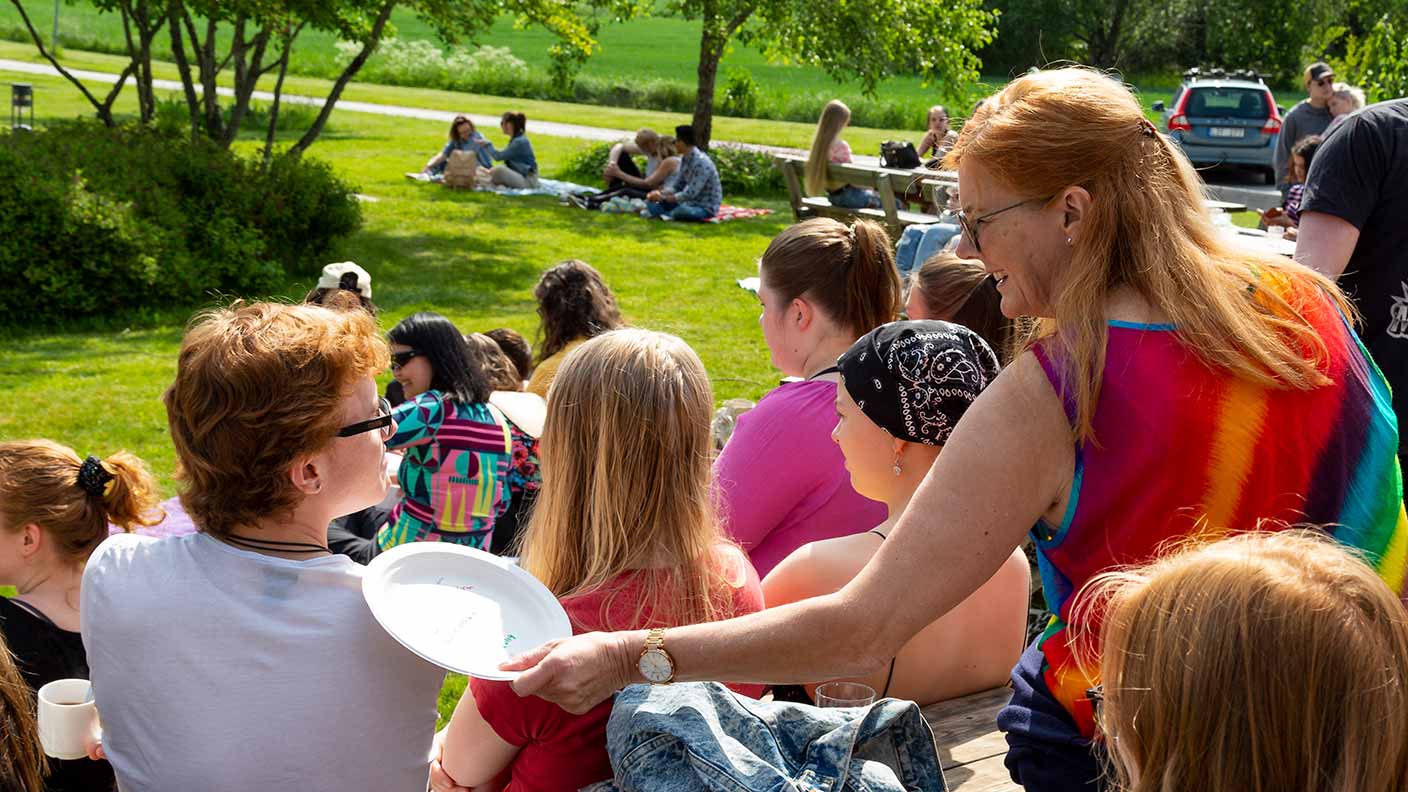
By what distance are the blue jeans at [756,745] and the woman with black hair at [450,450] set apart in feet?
9.46

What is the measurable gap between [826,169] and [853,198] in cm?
41

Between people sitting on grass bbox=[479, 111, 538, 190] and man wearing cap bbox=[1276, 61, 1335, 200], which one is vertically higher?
man wearing cap bbox=[1276, 61, 1335, 200]

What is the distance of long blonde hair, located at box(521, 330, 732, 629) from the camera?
2455 mm

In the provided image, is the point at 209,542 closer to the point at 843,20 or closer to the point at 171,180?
the point at 171,180

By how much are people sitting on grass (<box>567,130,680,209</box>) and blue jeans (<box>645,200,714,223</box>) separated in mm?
367

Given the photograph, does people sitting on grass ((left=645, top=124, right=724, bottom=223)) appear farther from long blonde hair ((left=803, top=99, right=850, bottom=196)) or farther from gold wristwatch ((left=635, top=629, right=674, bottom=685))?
gold wristwatch ((left=635, top=629, right=674, bottom=685))

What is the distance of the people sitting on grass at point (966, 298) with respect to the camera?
13.6 ft

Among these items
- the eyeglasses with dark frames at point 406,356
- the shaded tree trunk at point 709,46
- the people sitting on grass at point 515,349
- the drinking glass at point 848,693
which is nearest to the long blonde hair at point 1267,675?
the drinking glass at point 848,693

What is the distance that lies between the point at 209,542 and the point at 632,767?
87 centimetres

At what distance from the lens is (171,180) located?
1064 centimetres

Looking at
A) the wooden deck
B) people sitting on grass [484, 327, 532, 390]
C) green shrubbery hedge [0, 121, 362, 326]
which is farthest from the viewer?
green shrubbery hedge [0, 121, 362, 326]

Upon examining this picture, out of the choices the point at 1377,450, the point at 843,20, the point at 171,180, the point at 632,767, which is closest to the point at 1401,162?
the point at 1377,450

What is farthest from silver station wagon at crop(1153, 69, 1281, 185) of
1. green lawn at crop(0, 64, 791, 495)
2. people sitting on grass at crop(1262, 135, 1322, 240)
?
people sitting on grass at crop(1262, 135, 1322, 240)

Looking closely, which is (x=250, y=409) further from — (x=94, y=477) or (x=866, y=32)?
(x=866, y=32)
